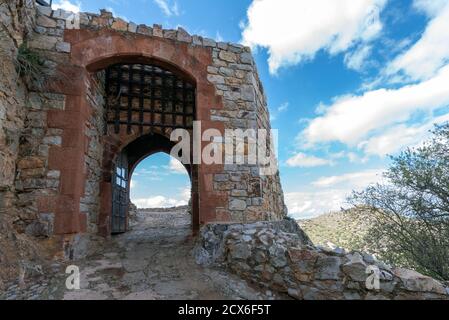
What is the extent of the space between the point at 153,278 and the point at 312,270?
1.73m

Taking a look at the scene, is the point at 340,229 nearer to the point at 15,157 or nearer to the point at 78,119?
the point at 78,119

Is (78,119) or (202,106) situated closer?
(78,119)

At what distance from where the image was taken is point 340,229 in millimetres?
11828

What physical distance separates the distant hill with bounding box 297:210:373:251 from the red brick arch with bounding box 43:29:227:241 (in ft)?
12.7

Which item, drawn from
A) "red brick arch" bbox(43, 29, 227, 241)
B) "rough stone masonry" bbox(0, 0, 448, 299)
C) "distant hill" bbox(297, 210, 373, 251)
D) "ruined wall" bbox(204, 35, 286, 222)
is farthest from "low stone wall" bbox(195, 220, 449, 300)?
"distant hill" bbox(297, 210, 373, 251)

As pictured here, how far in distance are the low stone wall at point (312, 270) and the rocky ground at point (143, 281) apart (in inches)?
6.1

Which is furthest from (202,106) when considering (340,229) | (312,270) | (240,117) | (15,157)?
(340,229)

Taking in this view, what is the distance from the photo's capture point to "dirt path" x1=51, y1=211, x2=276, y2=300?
261cm

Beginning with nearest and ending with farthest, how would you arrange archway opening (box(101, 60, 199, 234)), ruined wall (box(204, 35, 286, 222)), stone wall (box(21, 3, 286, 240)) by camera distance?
stone wall (box(21, 3, 286, 240)), ruined wall (box(204, 35, 286, 222)), archway opening (box(101, 60, 199, 234))

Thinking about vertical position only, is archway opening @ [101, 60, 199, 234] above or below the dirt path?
above

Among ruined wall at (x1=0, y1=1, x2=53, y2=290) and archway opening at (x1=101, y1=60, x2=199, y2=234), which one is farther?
archway opening at (x1=101, y1=60, x2=199, y2=234)

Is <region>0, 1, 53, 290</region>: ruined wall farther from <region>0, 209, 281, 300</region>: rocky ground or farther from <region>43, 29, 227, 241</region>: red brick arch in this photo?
<region>0, 209, 281, 300</region>: rocky ground
